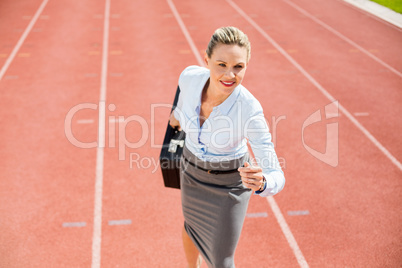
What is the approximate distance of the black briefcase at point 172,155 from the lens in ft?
8.91

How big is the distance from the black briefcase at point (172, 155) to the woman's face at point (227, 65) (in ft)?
2.22

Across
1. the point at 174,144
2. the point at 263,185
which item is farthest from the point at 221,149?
the point at 174,144

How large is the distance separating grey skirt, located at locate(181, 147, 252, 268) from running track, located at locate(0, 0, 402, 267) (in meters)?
1.11

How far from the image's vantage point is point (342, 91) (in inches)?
275

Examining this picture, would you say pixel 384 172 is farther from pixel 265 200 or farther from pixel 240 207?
pixel 240 207

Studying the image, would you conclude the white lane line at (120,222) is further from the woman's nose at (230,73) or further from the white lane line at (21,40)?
the white lane line at (21,40)

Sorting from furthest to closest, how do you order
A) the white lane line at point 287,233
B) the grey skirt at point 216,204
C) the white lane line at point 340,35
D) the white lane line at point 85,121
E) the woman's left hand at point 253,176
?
the white lane line at point 340,35
the white lane line at point 85,121
the white lane line at point 287,233
the grey skirt at point 216,204
the woman's left hand at point 253,176

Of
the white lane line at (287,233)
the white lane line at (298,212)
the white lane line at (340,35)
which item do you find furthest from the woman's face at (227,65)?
the white lane line at (340,35)

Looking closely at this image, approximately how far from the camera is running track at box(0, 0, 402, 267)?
3.67 metres

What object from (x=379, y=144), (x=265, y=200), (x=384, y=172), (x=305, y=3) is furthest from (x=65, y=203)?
(x=305, y=3)

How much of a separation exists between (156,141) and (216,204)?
3004mm

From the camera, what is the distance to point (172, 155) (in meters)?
2.72

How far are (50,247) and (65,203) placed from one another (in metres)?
0.65

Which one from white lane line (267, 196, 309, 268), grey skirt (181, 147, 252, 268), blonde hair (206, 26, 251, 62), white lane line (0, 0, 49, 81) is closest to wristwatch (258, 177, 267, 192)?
grey skirt (181, 147, 252, 268)
